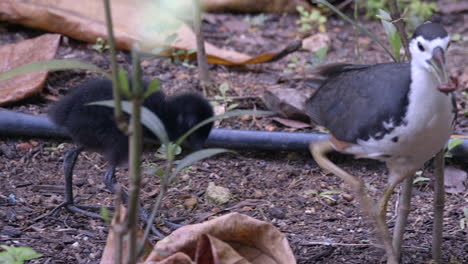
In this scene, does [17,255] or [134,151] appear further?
[17,255]

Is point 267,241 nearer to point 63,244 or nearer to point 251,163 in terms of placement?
point 63,244

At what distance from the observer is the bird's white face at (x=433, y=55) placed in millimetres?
2576

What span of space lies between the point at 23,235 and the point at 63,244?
217 mm

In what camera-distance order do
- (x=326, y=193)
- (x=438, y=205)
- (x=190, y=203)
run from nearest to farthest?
(x=438, y=205), (x=190, y=203), (x=326, y=193)

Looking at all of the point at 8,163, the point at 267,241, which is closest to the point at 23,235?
the point at 8,163

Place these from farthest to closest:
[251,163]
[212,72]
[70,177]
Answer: [212,72] < [251,163] < [70,177]

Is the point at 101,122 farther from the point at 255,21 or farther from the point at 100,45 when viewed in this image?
the point at 255,21

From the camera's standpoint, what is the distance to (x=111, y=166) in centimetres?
378

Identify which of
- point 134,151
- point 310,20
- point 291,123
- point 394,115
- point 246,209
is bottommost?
point 246,209

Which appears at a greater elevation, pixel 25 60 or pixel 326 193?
pixel 25 60

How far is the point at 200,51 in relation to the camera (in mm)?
4902

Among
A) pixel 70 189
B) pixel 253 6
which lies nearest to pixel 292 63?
pixel 253 6

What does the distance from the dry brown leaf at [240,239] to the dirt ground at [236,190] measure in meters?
0.39

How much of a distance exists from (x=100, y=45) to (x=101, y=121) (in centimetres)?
181
